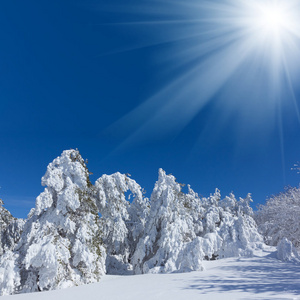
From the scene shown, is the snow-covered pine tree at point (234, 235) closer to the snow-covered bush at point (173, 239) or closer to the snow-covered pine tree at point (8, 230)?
the snow-covered bush at point (173, 239)

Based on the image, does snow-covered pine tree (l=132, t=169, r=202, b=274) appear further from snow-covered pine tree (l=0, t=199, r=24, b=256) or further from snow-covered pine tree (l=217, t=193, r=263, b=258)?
snow-covered pine tree (l=0, t=199, r=24, b=256)

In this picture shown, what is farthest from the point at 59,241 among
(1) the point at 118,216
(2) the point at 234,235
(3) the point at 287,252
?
(2) the point at 234,235

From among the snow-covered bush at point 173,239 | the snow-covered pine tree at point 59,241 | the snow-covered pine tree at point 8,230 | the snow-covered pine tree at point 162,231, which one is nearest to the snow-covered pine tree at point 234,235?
the snow-covered bush at point 173,239

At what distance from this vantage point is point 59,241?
1148 cm

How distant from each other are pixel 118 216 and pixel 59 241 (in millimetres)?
8881

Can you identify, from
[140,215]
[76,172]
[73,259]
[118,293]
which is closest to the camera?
[118,293]

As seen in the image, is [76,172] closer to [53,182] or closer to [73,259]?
[53,182]

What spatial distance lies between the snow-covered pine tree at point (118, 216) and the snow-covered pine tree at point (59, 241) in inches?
195

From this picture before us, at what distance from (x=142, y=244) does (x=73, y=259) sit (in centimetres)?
670

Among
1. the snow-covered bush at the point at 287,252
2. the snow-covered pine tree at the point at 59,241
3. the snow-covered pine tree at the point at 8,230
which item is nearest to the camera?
the snow-covered pine tree at the point at 59,241

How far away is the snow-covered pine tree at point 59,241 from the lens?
10648 mm

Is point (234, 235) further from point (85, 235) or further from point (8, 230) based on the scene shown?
point (8, 230)

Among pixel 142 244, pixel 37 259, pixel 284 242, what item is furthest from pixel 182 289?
pixel 142 244

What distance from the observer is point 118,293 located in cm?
658
